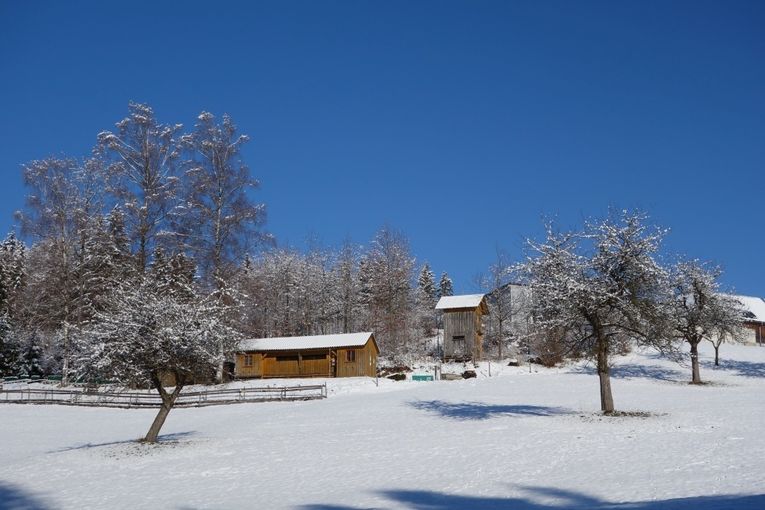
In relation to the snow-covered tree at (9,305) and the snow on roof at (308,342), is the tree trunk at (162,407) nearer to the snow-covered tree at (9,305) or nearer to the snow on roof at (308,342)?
the snow on roof at (308,342)

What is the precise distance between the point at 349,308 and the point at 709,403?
44585 mm

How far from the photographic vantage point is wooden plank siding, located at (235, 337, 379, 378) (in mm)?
49656

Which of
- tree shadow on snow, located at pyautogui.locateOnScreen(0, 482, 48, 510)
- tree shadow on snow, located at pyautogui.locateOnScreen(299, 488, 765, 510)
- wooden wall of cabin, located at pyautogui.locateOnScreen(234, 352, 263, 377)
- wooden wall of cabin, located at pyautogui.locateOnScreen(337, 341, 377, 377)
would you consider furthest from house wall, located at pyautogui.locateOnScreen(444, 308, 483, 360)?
tree shadow on snow, located at pyautogui.locateOnScreen(0, 482, 48, 510)

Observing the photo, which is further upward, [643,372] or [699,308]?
[699,308]

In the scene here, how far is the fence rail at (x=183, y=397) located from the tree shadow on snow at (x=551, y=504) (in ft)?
80.3

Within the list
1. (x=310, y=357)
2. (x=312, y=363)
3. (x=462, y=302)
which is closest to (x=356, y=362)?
(x=312, y=363)

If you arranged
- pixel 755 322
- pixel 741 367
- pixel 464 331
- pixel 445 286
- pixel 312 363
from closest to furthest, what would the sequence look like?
pixel 741 367 → pixel 312 363 → pixel 464 331 → pixel 755 322 → pixel 445 286

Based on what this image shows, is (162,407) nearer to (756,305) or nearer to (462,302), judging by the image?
(462,302)

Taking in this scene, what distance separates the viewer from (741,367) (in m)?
50.7

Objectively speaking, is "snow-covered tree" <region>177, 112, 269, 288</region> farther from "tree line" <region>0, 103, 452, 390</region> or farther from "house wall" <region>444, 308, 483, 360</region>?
"house wall" <region>444, 308, 483, 360</region>

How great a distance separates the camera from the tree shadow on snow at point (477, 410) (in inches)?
1117

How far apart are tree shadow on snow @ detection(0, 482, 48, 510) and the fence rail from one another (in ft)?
65.3

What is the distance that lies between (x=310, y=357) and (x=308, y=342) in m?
1.21

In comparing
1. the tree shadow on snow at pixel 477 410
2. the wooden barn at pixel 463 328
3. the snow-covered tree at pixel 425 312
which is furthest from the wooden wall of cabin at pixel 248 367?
the snow-covered tree at pixel 425 312
